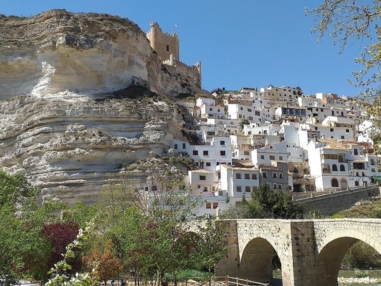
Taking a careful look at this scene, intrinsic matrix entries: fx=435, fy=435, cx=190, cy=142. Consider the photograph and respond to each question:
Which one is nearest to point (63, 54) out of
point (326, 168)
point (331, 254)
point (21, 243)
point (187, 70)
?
point (326, 168)

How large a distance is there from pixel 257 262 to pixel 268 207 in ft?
39.0

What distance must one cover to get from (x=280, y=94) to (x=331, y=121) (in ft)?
80.8

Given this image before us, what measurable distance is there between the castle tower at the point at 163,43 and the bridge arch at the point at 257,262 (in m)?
64.1

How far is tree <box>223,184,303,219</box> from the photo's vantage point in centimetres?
3588

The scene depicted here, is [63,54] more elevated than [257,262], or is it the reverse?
[63,54]

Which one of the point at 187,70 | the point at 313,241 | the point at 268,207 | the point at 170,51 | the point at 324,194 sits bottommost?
the point at 313,241

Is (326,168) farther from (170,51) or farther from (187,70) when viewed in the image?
(170,51)

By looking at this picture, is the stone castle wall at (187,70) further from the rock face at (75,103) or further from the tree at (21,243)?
the tree at (21,243)

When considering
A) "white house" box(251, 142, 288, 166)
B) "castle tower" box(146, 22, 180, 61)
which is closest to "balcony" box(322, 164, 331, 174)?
"white house" box(251, 142, 288, 166)

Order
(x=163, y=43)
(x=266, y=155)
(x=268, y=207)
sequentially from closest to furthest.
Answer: (x=268, y=207), (x=266, y=155), (x=163, y=43)

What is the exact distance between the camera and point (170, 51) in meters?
88.1

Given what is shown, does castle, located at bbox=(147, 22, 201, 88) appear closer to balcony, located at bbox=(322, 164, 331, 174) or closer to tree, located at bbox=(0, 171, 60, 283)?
balcony, located at bbox=(322, 164, 331, 174)

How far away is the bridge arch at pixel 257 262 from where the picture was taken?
24484 mm

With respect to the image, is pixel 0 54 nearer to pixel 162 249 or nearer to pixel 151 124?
pixel 151 124
